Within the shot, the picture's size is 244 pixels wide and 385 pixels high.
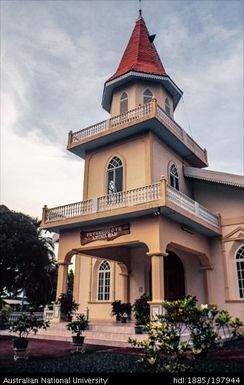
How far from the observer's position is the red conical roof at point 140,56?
15172mm

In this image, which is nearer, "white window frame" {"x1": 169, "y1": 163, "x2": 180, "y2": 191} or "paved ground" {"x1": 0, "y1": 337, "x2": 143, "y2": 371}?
"paved ground" {"x1": 0, "y1": 337, "x2": 143, "y2": 371}

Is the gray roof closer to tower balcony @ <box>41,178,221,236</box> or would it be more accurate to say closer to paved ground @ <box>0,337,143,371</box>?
tower balcony @ <box>41,178,221,236</box>

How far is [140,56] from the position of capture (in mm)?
16109

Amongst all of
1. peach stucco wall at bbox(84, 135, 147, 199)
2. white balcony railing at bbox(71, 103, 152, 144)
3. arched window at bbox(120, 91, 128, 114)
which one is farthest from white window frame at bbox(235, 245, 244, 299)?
arched window at bbox(120, 91, 128, 114)

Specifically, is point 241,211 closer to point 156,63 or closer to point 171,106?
point 171,106

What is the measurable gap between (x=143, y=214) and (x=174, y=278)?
4387 millimetres

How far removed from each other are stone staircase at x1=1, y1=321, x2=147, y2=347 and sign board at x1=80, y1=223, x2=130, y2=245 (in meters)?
2.80

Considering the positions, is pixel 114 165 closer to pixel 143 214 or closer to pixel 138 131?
pixel 138 131

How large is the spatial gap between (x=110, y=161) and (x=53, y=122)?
9.37 ft

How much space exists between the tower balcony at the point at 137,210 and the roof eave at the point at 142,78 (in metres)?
6.30

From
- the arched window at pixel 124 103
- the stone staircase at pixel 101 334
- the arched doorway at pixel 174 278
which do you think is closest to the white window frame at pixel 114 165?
the arched window at pixel 124 103

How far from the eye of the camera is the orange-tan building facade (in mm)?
10898

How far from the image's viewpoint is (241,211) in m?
12.9

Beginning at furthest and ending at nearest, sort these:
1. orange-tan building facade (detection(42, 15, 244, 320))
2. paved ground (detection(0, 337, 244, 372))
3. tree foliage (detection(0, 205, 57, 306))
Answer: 1. tree foliage (detection(0, 205, 57, 306))
2. orange-tan building facade (detection(42, 15, 244, 320))
3. paved ground (detection(0, 337, 244, 372))
